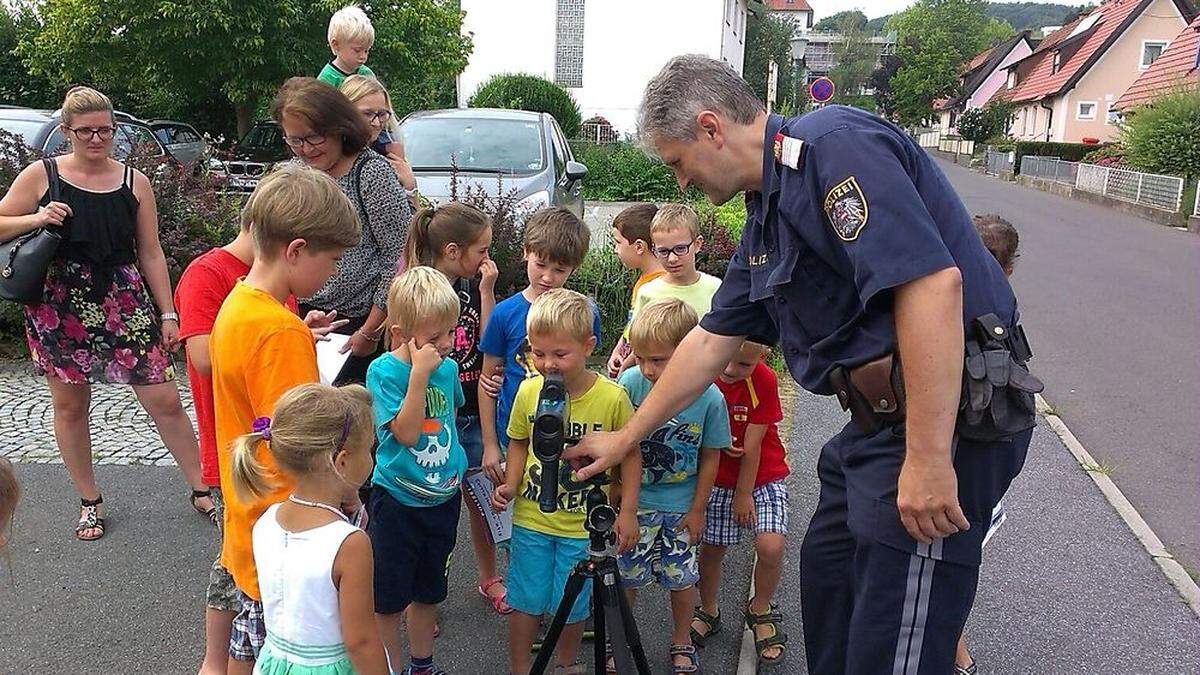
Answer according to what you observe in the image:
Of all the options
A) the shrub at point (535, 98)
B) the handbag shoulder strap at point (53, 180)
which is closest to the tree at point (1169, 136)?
the shrub at point (535, 98)

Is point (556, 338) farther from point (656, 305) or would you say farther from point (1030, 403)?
point (1030, 403)

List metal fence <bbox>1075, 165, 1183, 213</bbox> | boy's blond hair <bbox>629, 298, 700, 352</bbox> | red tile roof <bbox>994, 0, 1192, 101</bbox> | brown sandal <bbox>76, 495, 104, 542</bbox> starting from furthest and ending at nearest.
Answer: red tile roof <bbox>994, 0, 1192, 101</bbox>, metal fence <bbox>1075, 165, 1183, 213</bbox>, brown sandal <bbox>76, 495, 104, 542</bbox>, boy's blond hair <bbox>629, 298, 700, 352</bbox>

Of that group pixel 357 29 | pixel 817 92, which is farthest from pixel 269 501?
pixel 817 92

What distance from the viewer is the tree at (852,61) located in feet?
300

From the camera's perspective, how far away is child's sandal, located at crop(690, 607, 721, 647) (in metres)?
3.44

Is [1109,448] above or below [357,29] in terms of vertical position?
below

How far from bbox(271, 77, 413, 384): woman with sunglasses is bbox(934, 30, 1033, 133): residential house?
215ft

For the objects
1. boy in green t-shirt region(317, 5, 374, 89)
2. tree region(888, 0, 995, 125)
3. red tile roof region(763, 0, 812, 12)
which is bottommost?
boy in green t-shirt region(317, 5, 374, 89)

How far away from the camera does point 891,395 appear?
2043 mm

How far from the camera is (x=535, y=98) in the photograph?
23797 millimetres

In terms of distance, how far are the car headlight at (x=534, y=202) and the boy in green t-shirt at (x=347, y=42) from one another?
2.51 m

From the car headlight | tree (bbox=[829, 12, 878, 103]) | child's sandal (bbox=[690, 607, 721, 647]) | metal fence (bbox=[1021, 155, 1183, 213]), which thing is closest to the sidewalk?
child's sandal (bbox=[690, 607, 721, 647])

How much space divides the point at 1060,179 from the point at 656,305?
98.4ft

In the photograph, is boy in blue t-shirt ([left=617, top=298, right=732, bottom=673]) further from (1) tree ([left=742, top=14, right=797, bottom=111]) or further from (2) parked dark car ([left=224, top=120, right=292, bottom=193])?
(1) tree ([left=742, top=14, right=797, bottom=111])
